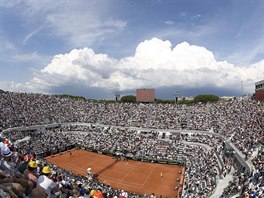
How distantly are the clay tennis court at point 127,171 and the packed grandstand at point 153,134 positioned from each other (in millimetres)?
2189

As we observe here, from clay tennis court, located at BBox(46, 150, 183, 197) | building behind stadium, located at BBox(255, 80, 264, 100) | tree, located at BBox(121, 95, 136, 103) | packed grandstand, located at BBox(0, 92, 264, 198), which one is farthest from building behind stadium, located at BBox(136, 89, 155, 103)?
clay tennis court, located at BBox(46, 150, 183, 197)

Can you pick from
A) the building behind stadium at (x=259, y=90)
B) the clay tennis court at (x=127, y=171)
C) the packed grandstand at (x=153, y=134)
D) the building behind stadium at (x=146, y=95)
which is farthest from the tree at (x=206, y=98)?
the clay tennis court at (x=127, y=171)

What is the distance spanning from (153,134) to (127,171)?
15.9m

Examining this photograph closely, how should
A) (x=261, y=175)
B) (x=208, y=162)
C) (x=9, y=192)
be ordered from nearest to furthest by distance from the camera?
(x=9, y=192), (x=261, y=175), (x=208, y=162)

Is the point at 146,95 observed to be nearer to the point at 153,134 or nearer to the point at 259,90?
the point at 153,134

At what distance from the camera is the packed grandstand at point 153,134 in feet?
98.0

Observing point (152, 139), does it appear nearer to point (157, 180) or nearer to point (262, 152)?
point (157, 180)

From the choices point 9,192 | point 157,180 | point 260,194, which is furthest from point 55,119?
point 9,192

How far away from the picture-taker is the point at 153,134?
58062mm

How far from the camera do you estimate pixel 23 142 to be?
48344 millimetres

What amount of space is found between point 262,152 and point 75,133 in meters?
47.5

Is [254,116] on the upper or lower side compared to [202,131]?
upper

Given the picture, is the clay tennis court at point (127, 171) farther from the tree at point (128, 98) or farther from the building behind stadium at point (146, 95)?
the tree at point (128, 98)

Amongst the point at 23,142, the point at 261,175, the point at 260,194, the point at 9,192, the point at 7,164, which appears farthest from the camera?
the point at 23,142
